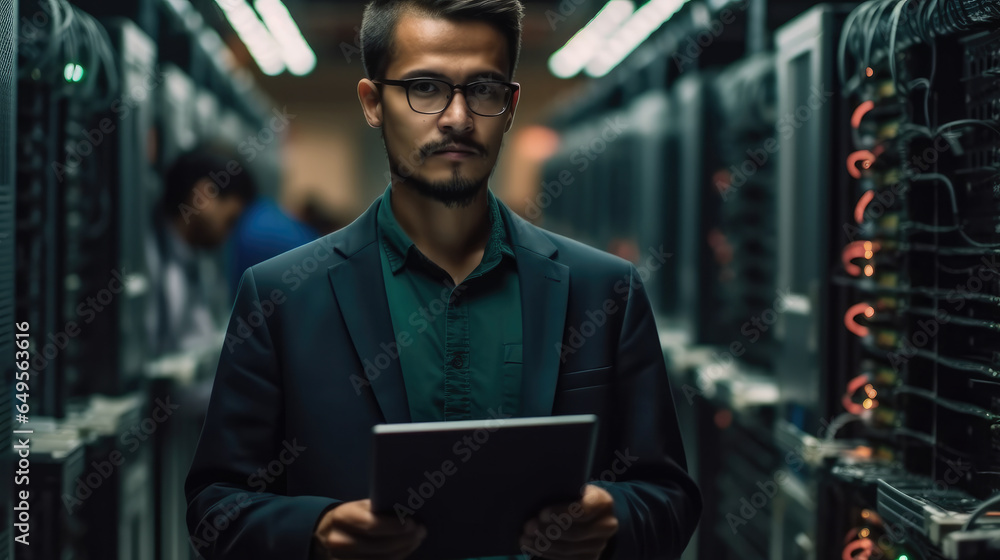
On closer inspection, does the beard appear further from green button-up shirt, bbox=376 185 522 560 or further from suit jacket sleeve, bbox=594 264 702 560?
suit jacket sleeve, bbox=594 264 702 560

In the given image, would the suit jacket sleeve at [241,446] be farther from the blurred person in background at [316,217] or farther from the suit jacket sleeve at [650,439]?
the blurred person in background at [316,217]

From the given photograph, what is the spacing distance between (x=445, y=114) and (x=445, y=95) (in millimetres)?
39

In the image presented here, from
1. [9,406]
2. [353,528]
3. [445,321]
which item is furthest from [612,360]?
[9,406]

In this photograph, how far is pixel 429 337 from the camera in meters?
1.69

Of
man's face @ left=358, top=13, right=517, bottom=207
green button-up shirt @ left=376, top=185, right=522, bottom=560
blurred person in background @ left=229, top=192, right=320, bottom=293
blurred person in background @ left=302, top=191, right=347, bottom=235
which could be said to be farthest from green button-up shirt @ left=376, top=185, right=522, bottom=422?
blurred person in background @ left=302, top=191, right=347, bottom=235

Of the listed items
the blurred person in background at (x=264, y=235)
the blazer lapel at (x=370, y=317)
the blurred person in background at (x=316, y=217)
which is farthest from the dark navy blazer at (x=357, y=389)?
the blurred person in background at (x=316, y=217)

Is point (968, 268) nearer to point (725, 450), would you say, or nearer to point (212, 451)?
point (212, 451)

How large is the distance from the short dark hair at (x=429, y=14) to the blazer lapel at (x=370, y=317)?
12.5 inches

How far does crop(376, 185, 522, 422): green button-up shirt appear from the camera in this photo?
1.67 m

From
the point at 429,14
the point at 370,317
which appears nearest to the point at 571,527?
the point at 370,317

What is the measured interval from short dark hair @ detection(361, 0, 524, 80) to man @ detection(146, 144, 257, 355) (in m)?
2.84

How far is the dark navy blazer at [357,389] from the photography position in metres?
1.64

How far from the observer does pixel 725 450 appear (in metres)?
4.95

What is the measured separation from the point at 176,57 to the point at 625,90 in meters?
3.53
